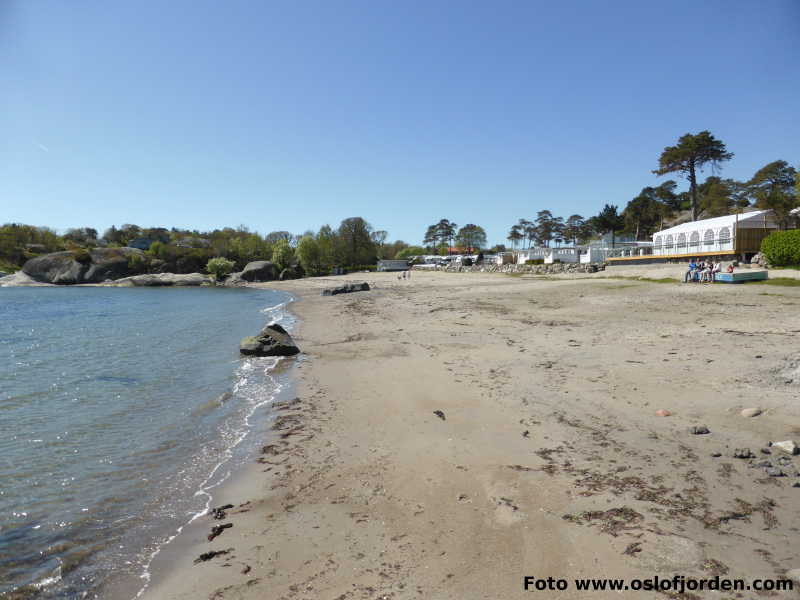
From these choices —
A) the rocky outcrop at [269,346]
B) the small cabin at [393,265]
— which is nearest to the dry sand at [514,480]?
the rocky outcrop at [269,346]

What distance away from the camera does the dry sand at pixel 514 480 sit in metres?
3.88

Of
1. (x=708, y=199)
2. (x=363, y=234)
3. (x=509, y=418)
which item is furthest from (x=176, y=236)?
(x=509, y=418)

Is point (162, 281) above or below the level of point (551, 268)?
above

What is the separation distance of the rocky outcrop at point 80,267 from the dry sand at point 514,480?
10735 centimetres

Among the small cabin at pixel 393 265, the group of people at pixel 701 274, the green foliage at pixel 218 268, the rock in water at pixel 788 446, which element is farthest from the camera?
the small cabin at pixel 393 265

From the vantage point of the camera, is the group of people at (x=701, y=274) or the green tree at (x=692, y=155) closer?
the group of people at (x=701, y=274)

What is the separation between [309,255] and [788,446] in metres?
101

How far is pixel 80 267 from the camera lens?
95125 millimetres

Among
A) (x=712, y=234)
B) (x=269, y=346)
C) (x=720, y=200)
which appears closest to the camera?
(x=269, y=346)

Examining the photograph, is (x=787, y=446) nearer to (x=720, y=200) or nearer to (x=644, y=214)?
(x=720, y=200)

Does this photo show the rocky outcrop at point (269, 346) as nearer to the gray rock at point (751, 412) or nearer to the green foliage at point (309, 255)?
the gray rock at point (751, 412)

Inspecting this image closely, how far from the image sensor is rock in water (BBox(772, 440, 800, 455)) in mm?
5613

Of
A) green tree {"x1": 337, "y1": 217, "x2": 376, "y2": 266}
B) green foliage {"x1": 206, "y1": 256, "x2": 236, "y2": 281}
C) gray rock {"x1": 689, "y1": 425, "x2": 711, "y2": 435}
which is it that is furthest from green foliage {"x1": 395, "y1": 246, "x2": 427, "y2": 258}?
gray rock {"x1": 689, "y1": 425, "x2": 711, "y2": 435}

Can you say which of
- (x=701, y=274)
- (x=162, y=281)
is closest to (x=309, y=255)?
(x=162, y=281)
